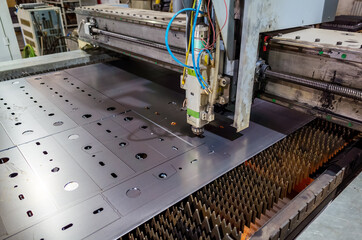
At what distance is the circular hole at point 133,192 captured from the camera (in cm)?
141

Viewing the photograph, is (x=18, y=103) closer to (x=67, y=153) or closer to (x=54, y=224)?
Result: (x=67, y=153)

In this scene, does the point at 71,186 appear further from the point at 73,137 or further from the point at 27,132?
the point at 27,132

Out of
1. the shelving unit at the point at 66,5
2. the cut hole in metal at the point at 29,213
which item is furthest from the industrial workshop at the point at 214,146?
the shelving unit at the point at 66,5

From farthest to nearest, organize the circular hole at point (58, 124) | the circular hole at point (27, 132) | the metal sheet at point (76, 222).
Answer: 1. the circular hole at point (58, 124)
2. the circular hole at point (27, 132)
3. the metal sheet at point (76, 222)

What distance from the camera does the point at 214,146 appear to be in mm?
1809

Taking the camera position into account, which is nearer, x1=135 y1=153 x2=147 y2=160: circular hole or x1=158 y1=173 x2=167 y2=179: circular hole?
x1=158 y1=173 x2=167 y2=179: circular hole

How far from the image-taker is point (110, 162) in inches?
64.9

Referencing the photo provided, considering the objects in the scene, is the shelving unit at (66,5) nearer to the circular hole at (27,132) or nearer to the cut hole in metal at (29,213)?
the circular hole at (27,132)

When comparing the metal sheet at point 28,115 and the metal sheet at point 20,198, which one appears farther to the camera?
the metal sheet at point 28,115

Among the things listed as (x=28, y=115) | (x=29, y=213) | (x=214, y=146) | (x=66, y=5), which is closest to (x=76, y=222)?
(x=29, y=213)

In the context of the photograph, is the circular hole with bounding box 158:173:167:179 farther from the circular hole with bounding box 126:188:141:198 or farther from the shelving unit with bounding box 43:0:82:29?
the shelving unit with bounding box 43:0:82:29

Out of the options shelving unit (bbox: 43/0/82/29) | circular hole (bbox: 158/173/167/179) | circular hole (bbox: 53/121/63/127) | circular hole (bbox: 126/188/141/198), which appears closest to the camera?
circular hole (bbox: 126/188/141/198)

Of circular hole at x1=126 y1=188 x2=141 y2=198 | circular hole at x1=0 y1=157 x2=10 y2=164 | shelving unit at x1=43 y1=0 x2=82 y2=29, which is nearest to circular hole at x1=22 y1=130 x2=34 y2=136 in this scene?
circular hole at x1=0 y1=157 x2=10 y2=164

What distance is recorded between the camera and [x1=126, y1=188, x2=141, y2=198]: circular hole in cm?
141
